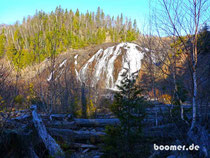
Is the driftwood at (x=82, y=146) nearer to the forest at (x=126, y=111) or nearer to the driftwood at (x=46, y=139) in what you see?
the forest at (x=126, y=111)

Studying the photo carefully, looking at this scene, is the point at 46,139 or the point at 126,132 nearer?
the point at 126,132

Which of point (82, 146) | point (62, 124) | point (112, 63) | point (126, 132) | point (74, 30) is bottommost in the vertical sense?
point (82, 146)

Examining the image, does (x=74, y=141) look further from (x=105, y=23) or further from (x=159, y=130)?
(x=105, y=23)

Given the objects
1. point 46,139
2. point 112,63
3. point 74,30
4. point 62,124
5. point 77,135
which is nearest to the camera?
point 46,139

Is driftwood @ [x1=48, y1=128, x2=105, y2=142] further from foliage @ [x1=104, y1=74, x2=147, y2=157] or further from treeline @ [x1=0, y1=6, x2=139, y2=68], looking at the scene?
treeline @ [x1=0, y1=6, x2=139, y2=68]

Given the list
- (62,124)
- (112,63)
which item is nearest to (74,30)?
(112,63)

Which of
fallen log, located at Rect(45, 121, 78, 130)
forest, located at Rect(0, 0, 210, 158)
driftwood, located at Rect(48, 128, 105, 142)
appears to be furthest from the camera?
fallen log, located at Rect(45, 121, 78, 130)

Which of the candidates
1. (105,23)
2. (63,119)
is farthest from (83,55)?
(105,23)

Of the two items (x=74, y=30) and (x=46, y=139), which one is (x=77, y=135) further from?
(x=74, y=30)

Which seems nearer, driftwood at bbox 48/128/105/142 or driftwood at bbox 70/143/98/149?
driftwood at bbox 70/143/98/149

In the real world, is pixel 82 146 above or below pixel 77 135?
below

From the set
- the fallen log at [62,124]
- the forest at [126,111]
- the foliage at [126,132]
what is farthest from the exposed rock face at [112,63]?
the foliage at [126,132]

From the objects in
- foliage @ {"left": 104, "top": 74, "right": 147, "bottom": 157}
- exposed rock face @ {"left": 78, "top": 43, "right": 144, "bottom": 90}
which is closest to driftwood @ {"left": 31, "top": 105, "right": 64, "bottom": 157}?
foliage @ {"left": 104, "top": 74, "right": 147, "bottom": 157}

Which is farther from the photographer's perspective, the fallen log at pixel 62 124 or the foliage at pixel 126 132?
the fallen log at pixel 62 124
